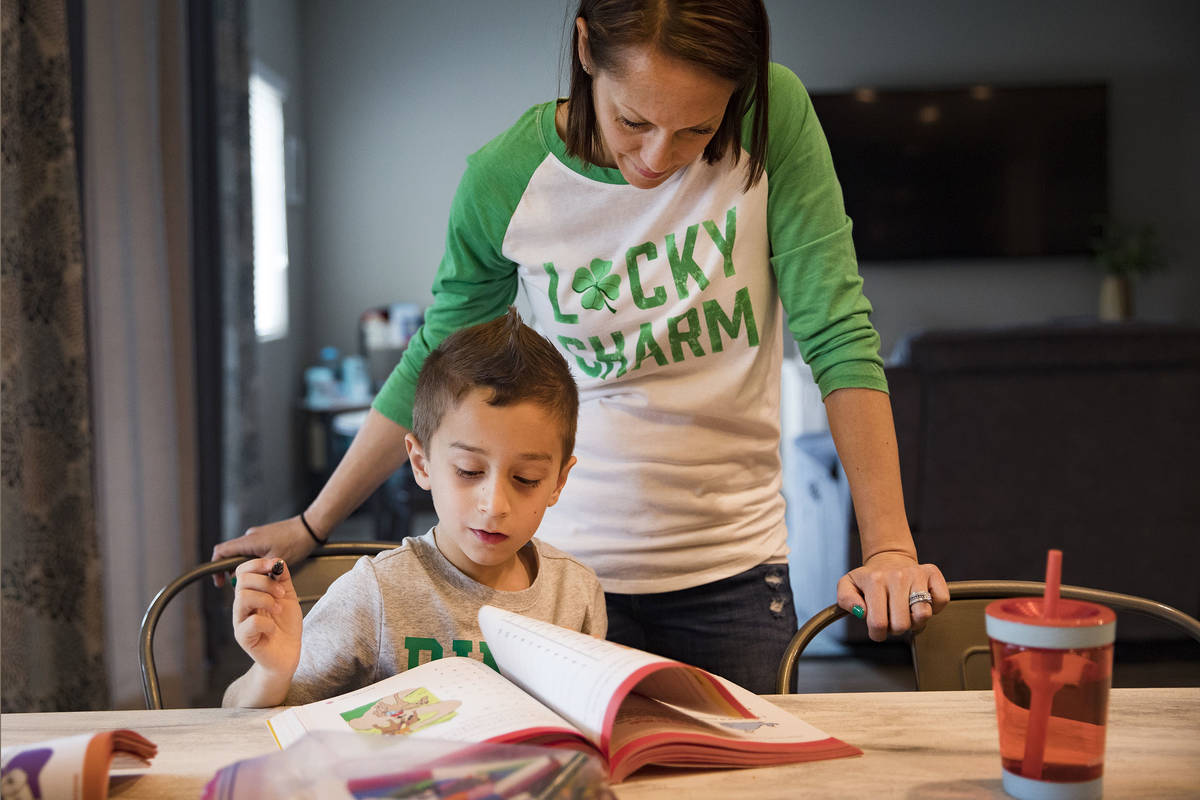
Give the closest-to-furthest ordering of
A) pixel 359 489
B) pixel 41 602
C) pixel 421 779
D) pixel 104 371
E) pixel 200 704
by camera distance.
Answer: pixel 421 779, pixel 359 489, pixel 41 602, pixel 104 371, pixel 200 704

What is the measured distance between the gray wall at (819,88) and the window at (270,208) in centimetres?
49

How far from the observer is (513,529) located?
99 centimetres

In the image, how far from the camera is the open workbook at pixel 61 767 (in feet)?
2.13

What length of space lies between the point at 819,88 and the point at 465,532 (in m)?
5.44

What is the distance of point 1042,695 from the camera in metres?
0.66

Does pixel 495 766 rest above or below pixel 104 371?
below

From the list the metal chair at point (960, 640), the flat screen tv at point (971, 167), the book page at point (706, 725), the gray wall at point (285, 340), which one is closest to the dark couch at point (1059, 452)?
the metal chair at point (960, 640)

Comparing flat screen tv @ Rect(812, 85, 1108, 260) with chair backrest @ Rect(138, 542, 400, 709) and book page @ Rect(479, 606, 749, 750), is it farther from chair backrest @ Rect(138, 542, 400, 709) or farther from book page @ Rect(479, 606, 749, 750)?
book page @ Rect(479, 606, 749, 750)

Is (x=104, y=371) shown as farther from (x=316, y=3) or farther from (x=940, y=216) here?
(x=940, y=216)

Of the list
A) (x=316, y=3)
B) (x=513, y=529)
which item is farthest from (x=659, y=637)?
(x=316, y=3)

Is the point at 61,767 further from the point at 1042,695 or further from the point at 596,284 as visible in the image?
the point at 596,284

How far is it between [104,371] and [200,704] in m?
0.97

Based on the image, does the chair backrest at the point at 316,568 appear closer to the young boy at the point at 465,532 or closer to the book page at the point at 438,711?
the young boy at the point at 465,532

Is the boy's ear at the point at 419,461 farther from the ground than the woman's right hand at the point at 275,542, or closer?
farther from the ground
